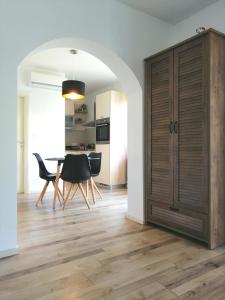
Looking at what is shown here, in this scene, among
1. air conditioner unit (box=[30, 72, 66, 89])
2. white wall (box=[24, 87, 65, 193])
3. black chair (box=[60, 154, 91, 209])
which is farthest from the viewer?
white wall (box=[24, 87, 65, 193])

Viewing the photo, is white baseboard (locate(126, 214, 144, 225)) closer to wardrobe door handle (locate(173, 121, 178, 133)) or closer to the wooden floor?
the wooden floor

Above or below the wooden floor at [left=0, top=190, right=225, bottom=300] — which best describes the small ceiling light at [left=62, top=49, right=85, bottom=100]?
above

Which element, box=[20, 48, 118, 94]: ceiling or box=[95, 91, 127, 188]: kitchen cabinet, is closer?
box=[20, 48, 118, 94]: ceiling

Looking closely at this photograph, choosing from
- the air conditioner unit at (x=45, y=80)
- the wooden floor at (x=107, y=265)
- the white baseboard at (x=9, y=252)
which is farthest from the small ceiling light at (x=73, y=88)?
the white baseboard at (x=9, y=252)

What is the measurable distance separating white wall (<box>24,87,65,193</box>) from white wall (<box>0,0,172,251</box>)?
2617 mm

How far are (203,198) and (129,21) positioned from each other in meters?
2.18

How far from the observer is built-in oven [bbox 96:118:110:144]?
5.44m

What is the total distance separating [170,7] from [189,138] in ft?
5.42

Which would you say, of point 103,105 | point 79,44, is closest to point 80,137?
point 103,105

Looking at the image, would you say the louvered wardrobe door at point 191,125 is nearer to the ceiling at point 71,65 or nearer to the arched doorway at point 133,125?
the arched doorway at point 133,125

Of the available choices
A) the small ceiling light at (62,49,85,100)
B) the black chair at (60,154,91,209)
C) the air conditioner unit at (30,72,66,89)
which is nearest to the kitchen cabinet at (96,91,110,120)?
the air conditioner unit at (30,72,66,89)

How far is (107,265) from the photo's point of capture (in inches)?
72.1

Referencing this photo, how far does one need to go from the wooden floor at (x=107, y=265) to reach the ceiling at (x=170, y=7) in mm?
2619

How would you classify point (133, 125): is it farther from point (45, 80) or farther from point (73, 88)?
point (45, 80)
